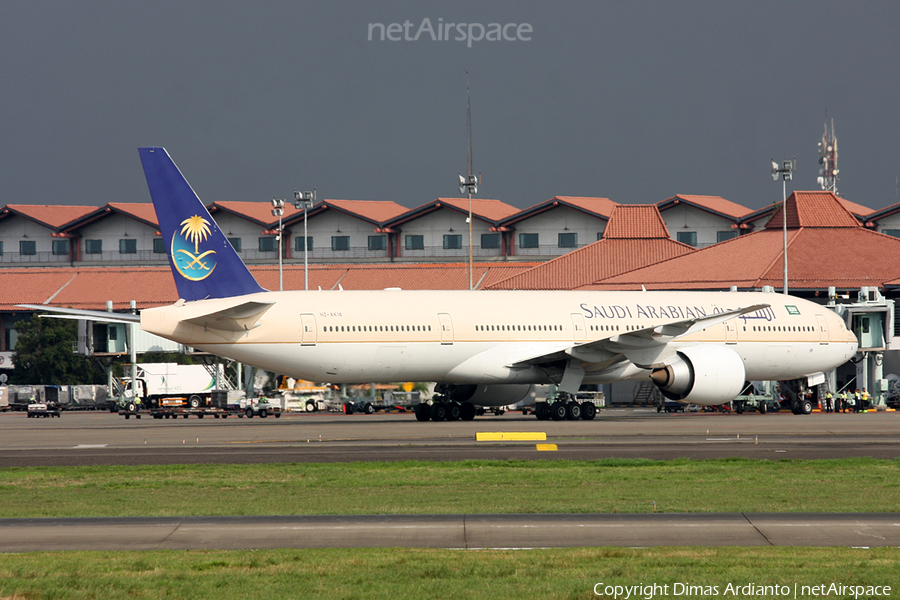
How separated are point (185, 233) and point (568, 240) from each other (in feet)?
216

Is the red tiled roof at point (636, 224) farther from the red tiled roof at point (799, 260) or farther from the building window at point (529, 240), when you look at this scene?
the building window at point (529, 240)

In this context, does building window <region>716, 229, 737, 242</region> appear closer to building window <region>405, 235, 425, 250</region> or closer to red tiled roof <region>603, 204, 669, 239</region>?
red tiled roof <region>603, 204, 669, 239</region>

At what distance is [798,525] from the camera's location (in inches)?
460

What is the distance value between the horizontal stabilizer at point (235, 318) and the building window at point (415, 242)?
216 ft

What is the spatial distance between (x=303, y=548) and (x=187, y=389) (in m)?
51.5

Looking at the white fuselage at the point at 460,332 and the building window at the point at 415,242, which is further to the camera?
the building window at the point at 415,242

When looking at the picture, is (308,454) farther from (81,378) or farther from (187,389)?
(81,378)

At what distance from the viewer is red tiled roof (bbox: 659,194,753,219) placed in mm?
94000

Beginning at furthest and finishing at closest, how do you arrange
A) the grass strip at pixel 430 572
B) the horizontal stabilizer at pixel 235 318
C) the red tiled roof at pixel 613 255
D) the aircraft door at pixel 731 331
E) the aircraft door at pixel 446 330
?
the red tiled roof at pixel 613 255 < the aircraft door at pixel 731 331 < the aircraft door at pixel 446 330 < the horizontal stabilizer at pixel 235 318 < the grass strip at pixel 430 572

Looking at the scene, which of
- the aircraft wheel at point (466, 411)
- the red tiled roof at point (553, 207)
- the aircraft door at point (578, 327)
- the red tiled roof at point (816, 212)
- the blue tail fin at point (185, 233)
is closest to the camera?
the blue tail fin at point (185, 233)

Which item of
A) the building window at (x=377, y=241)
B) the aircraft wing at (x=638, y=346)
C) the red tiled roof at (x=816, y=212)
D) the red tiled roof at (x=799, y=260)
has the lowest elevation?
the aircraft wing at (x=638, y=346)

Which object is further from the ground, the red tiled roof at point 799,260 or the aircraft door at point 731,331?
the red tiled roof at point 799,260

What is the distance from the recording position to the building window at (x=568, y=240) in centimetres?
9412

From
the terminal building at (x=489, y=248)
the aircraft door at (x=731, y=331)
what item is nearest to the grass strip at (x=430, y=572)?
the aircraft door at (x=731, y=331)
